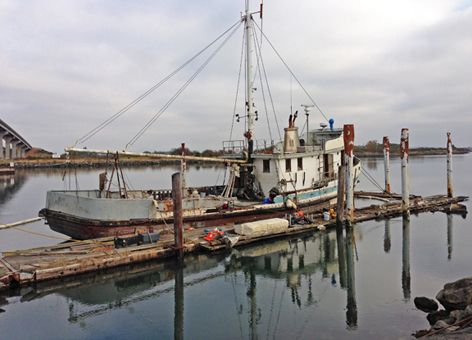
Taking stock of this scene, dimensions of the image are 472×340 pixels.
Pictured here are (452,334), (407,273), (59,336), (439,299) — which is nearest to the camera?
(452,334)

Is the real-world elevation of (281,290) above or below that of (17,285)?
below

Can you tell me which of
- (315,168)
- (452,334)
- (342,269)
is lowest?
(342,269)

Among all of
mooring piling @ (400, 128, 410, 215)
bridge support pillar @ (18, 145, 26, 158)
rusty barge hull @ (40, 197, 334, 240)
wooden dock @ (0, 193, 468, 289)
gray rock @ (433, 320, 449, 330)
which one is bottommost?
gray rock @ (433, 320, 449, 330)

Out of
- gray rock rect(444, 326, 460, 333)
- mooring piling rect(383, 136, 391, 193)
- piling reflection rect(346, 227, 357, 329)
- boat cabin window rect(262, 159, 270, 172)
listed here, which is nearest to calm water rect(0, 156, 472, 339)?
piling reflection rect(346, 227, 357, 329)

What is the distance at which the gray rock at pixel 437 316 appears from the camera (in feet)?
31.3

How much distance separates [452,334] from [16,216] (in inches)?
1093

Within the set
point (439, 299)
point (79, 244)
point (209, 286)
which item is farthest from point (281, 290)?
point (79, 244)

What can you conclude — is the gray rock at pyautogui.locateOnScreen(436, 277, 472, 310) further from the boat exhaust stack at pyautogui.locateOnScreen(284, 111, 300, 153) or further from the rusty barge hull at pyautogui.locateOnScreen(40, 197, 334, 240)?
the boat exhaust stack at pyautogui.locateOnScreen(284, 111, 300, 153)

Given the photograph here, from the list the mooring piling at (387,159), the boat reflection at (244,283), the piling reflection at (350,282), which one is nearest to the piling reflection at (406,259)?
the boat reflection at (244,283)

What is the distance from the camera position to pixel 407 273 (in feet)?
45.5

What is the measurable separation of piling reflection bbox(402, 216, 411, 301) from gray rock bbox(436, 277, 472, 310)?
1.49 meters

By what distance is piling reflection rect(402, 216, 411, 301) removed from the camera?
12092 millimetres

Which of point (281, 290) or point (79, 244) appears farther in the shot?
point (79, 244)

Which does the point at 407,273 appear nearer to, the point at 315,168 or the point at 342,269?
the point at 342,269
